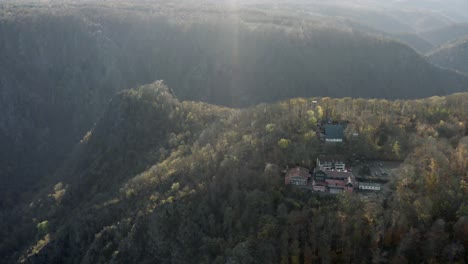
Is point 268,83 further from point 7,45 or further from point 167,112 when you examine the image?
point 7,45

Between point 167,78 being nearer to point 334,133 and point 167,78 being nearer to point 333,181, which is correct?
point 334,133

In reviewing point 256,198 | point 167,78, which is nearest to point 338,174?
point 256,198

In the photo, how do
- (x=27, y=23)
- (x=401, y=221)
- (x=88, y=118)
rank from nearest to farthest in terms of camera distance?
(x=401, y=221) → (x=88, y=118) → (x=27, y=23)

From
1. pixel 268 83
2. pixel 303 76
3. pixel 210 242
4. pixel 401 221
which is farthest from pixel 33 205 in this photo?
pixel 303 76

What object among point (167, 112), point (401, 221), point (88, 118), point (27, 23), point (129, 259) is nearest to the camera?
point (401, 221)

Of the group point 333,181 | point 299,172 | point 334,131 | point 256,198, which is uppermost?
point 334,131

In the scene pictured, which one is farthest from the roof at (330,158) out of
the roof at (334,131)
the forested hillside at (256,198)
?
the roof at (334,131)
